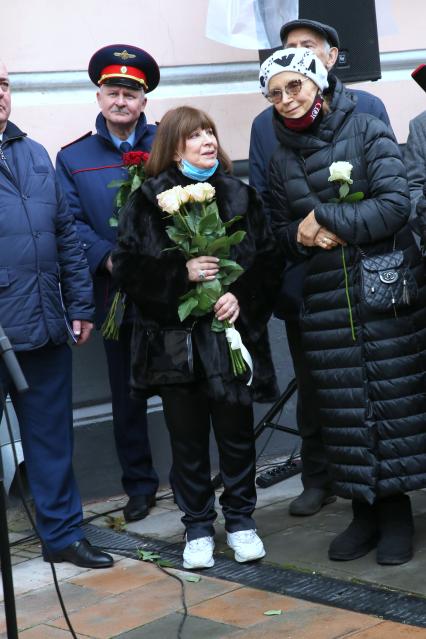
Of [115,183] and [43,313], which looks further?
[115,183]

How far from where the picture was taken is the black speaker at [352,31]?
6125 millimetres

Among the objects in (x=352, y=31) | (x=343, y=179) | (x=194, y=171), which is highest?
(x=352, y=31)

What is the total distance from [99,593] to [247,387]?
3.33 ft

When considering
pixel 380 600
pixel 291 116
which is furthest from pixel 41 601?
pixel 291 116

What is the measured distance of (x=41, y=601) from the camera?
4812 millimetres

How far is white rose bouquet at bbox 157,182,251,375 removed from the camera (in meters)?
4.73

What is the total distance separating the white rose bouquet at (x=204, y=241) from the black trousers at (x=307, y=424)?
0.76 meters

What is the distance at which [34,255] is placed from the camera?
16.5 feet

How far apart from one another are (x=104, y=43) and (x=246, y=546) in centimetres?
277

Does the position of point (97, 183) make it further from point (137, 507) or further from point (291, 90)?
point (137, 507)

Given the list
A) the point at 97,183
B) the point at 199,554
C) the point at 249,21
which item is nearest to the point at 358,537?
the point at 199,554

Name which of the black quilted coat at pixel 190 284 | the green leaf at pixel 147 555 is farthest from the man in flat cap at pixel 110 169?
the black quilted coat at pixel 190 284

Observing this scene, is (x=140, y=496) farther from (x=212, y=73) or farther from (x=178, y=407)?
(x=212, y=73)

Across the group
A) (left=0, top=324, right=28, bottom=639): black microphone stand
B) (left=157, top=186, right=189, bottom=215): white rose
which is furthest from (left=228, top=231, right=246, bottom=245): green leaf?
(left=0, top=324, right=28, bottom=639): black microphone stand
